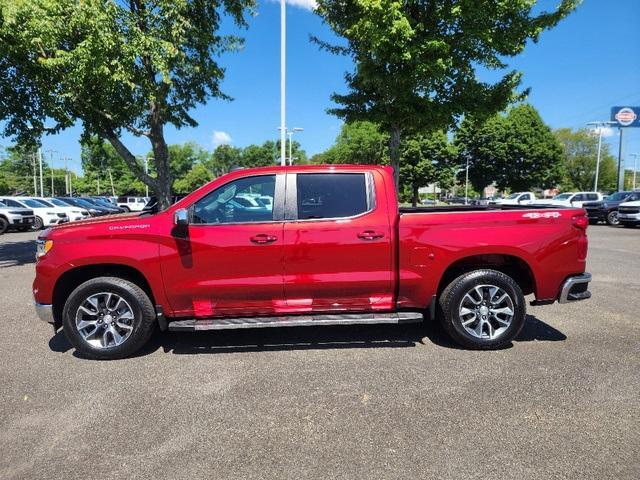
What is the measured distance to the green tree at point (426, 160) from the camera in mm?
45906

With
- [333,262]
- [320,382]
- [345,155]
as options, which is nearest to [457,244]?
[333,262]

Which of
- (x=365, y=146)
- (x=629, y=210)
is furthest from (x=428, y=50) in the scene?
(x=365, y=146)

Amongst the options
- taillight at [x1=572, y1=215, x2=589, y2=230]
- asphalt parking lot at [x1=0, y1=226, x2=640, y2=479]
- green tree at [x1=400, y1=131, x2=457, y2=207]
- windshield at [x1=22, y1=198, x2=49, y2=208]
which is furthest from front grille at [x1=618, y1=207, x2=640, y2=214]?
windshield at [x1=22, y1=198, x2=49, y2=208]

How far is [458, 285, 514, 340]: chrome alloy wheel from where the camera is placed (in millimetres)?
4508

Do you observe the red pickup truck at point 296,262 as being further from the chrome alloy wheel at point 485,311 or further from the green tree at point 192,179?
the green tree at point 192,179

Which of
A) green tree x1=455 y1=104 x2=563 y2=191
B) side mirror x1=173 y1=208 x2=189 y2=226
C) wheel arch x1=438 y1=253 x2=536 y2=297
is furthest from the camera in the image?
green tree x1=455 y1=104 x2=563 y2=191

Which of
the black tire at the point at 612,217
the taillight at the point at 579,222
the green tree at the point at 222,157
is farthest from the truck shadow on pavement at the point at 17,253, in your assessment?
the green tree at the point at 222,157

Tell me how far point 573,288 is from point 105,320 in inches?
191

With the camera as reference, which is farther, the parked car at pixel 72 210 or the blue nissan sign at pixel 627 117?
the blue nissan sign at pixel 627 117

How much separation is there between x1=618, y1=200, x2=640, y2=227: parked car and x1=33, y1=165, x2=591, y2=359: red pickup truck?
19744 millimetres

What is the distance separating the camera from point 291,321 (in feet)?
→ 14.0

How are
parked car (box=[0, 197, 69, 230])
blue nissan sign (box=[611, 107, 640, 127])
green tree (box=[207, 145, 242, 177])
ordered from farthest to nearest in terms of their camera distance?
green tree (box=[207, 145, 242, 177])
blue nissan sign (box=[611, 107, 640, 127])
parked car (box=[0, 197, 69, 230])

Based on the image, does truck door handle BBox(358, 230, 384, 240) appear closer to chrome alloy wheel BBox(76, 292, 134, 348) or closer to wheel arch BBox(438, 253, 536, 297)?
wheel arch BBox(438, 253, 536, 297)

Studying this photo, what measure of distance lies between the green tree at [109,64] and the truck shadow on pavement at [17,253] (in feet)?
10.2
